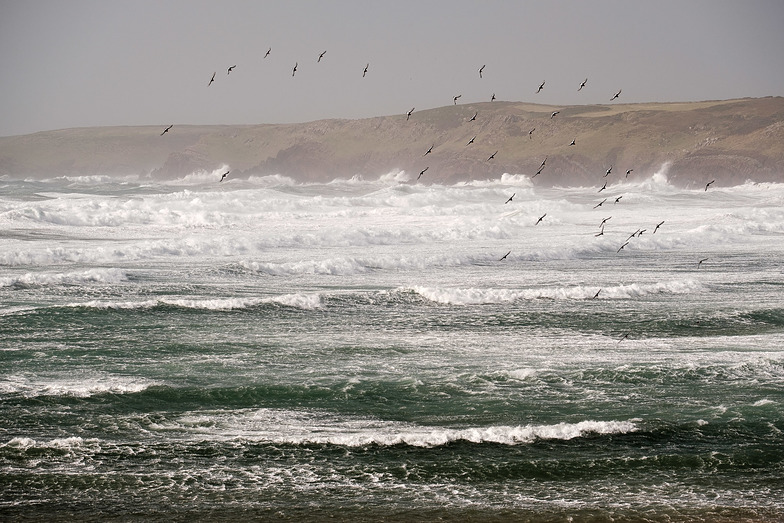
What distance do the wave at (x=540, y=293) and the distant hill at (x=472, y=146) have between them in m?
72.0

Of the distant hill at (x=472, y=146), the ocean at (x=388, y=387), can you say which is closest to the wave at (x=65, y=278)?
the ocean at (x=388, y=387)

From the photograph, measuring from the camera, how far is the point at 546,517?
27.5 feet

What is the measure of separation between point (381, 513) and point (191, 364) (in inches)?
258

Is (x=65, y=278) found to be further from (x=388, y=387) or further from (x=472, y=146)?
(x=472, y=146)

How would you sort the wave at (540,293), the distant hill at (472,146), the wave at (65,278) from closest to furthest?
the wave at (540,293)
the wave at (65,278)
the distant hill at (472,146)

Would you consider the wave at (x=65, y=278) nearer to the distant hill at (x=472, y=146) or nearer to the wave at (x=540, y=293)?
the wave at (x=540, y=293)

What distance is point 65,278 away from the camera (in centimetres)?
2255

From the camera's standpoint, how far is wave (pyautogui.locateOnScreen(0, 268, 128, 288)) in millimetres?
21734

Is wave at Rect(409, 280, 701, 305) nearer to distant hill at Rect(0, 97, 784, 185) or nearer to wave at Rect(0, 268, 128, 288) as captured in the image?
wave at Rect(0, 268, 128, 288)

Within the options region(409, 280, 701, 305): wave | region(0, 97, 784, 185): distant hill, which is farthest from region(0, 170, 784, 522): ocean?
region(0, 97, 784, 185): distant hill

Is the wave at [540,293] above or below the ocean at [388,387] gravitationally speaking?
above

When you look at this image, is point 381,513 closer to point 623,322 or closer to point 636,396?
point 636,396

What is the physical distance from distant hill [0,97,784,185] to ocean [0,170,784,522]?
2895 inches

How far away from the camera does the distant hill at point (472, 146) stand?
3873 inches
